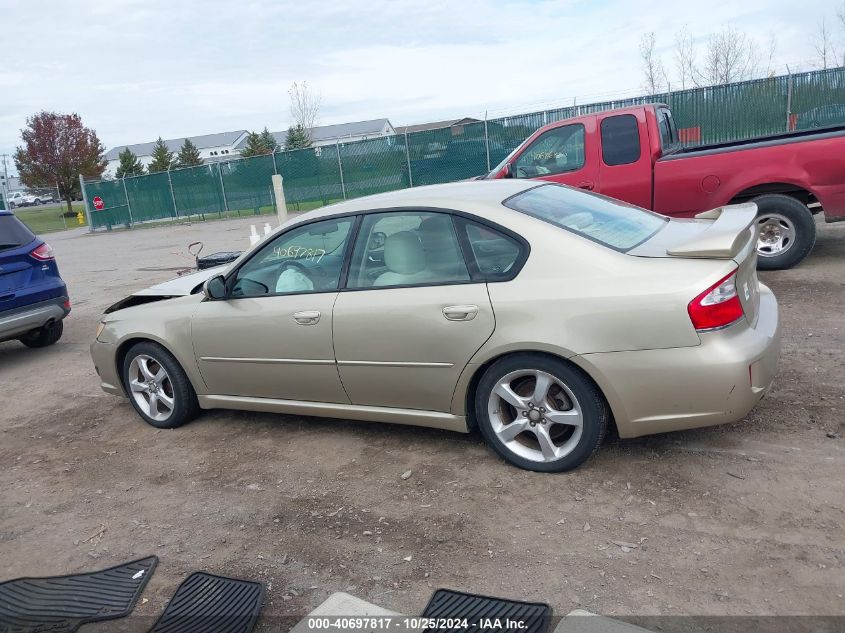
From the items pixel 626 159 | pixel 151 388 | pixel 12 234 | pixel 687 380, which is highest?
pixel 626 159

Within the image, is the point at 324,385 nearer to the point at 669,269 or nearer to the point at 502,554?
the point at 502,554

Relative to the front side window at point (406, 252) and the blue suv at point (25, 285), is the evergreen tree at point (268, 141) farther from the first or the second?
→ the front side window at point (406, 252)

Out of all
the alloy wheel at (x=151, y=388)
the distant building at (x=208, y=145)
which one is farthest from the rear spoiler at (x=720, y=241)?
the distant building at (x=208, y=145)

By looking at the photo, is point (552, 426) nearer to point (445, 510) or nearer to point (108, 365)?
point (445, 510)

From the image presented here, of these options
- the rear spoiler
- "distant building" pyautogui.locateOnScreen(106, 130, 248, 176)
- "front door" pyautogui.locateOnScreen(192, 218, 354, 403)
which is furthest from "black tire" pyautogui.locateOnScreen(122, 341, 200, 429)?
"distant building" pyautogui.locateOnScreen(106, 130, 248, 176)

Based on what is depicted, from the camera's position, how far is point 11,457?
492cm

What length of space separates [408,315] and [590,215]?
125 centimetres

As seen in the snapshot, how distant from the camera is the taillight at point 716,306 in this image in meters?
3.25

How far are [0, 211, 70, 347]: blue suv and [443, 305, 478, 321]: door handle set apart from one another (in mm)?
5459

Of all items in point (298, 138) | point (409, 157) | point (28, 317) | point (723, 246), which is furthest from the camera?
point (298, 138)

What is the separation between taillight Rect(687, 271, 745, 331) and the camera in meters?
3.25

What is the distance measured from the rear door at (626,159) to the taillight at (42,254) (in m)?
6.34

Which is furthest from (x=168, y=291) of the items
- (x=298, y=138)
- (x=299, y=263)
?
(x=298, y=138)

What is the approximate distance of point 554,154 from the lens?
8664 mm
